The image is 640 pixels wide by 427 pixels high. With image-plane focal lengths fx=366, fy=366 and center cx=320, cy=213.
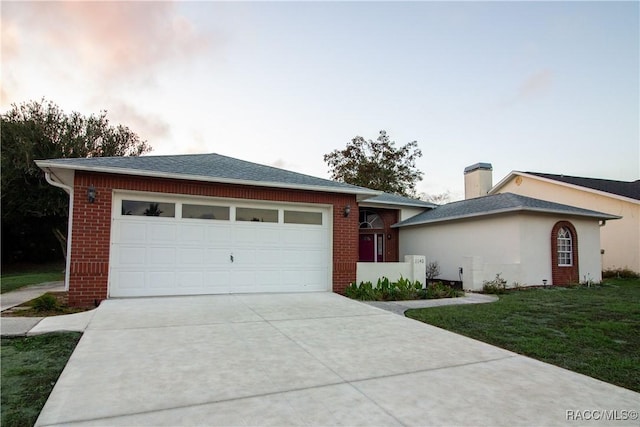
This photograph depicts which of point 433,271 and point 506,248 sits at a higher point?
point 506,248

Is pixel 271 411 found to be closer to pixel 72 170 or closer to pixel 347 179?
pixel 72 170

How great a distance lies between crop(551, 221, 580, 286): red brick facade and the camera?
1369 cm

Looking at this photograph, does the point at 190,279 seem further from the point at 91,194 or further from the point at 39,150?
the point at 39,150

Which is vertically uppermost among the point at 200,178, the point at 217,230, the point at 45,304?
the point at 200,178

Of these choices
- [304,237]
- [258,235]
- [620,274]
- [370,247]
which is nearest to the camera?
[258,235]

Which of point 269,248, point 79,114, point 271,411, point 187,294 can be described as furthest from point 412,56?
point 79,114

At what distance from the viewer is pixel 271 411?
9.71 feet

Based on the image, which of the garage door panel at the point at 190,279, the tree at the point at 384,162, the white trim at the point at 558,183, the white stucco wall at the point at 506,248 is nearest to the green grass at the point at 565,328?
the white stucco wall at the point at 506,248

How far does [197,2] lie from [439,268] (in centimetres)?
1319

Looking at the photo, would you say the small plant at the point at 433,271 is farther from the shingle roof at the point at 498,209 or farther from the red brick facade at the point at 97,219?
the red brick facade at the point at 97,219

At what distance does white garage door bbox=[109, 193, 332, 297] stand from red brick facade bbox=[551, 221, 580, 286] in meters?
9.08

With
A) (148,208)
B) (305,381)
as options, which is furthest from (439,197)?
(305,381)

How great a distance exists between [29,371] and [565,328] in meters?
7.62

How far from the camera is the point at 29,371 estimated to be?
12.5 ft
